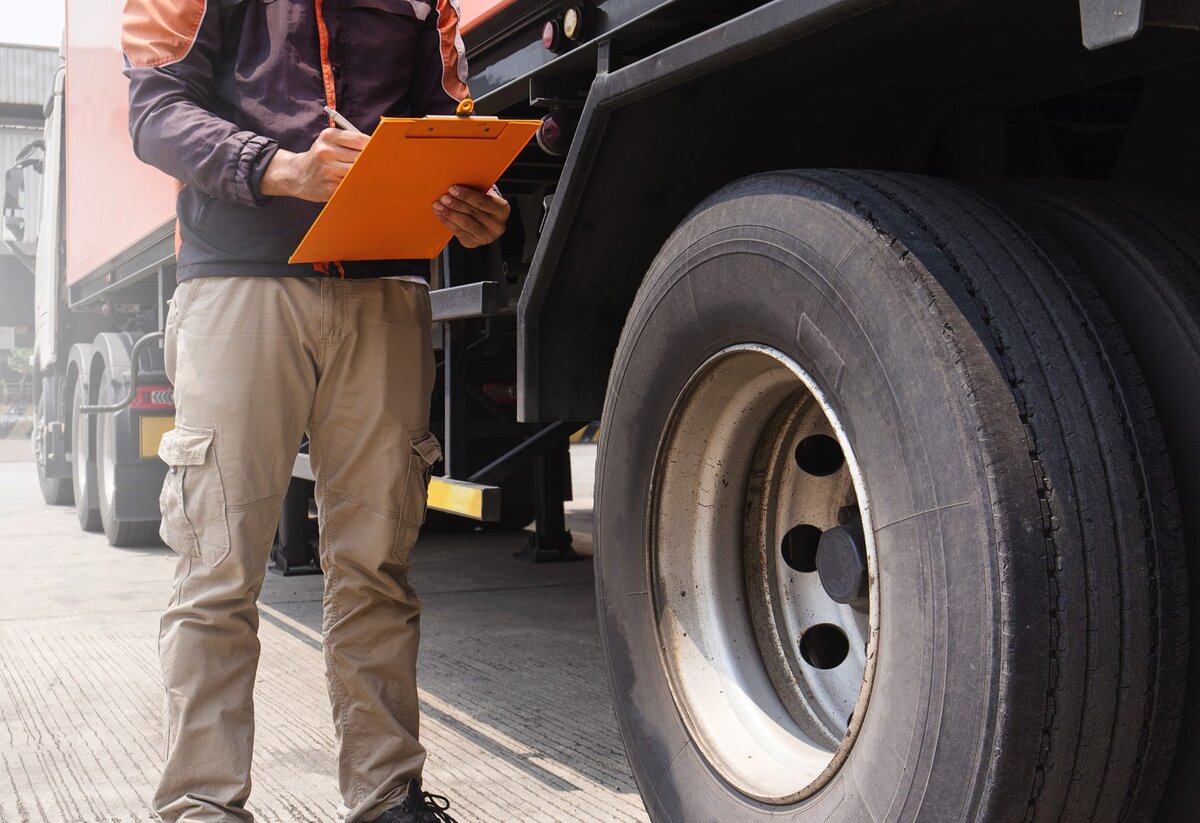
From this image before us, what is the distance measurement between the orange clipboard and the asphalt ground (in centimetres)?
116

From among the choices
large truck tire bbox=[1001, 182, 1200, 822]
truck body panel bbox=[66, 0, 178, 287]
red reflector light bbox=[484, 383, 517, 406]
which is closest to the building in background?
truck body panel bbox=[66, 0, 178, 287]

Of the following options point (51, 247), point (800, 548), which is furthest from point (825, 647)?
point (51, 247)

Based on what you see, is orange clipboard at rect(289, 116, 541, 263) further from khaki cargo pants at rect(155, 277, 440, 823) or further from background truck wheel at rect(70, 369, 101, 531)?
background truck wheel at rect(70, 369, 101, 531)

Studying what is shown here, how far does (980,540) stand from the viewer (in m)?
1.38

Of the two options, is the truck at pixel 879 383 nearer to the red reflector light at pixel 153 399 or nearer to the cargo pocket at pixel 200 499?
the cargo pocket at pixel 200 499

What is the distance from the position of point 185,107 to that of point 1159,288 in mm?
1516

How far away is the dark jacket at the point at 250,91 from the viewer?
2127 mm

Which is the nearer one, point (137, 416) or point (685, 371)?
point (685, 371)

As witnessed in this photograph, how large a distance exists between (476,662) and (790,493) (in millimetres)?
2127

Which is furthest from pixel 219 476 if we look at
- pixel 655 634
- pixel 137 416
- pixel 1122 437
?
pixel 137 416

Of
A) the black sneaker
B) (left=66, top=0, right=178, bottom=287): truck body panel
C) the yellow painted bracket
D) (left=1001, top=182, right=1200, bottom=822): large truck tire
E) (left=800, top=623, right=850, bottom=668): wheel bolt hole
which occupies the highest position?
(left=66, top=0, right=178, bottom=287): truck body panel

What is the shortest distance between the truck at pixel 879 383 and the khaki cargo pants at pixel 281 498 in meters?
0.28

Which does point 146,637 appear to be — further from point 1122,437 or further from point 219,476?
point 1122,437

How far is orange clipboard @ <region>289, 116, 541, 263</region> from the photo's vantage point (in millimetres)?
1932
